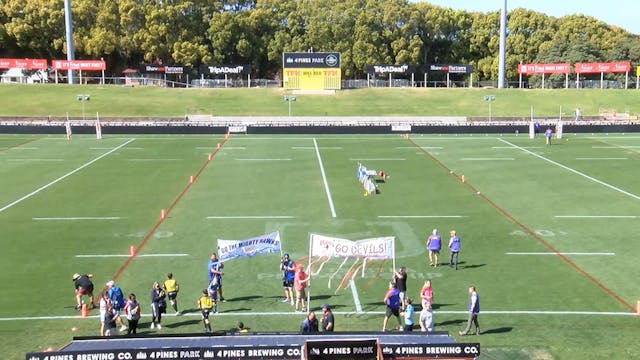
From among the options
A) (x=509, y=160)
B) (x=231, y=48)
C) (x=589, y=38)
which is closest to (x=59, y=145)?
(x=509, y=160)

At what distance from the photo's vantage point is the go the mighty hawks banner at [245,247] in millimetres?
18000

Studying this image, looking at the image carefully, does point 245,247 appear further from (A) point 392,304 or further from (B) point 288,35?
(B) point 288,35

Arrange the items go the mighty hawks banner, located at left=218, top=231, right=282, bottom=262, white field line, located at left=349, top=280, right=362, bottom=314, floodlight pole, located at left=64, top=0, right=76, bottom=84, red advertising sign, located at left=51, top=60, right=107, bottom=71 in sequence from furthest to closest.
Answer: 1. red advertising sign, located at left=51, top=60, right=107, bottom=71
2. floodlight pole, located at left=64, top=0, right=76, bottom=84
3. white field line, located at left=349, top=280, right=362, bottom=314
4. go the mighty hawks banner, located at left=218, top=231, right=282, bottom=262

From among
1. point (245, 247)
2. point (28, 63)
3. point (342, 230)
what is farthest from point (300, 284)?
point (28, 63)

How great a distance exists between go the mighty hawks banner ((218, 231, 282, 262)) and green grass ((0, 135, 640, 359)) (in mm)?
1624

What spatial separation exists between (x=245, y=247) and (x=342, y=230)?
30.5 ft

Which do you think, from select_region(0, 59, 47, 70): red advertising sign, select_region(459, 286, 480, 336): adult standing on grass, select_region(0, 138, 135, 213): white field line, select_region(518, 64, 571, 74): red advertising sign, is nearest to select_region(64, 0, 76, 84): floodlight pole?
select_region(0, 59, 47, 70): red advertising sign

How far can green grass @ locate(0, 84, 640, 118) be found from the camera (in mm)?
82188

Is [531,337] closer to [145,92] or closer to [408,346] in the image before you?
[408,346]

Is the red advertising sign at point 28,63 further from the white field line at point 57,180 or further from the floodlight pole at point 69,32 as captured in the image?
the white field line at point 57,180

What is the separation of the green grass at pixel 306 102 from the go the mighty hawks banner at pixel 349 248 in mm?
63882

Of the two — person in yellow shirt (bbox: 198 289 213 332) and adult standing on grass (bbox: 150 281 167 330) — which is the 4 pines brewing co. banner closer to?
adult standing on grass (bbox: 150 281 167 330)

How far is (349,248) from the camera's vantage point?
1767 centimetres

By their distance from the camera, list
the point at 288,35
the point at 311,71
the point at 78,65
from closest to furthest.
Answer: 1. the point at 311,71
2. the point at 78,65
3. the point at 288,35
